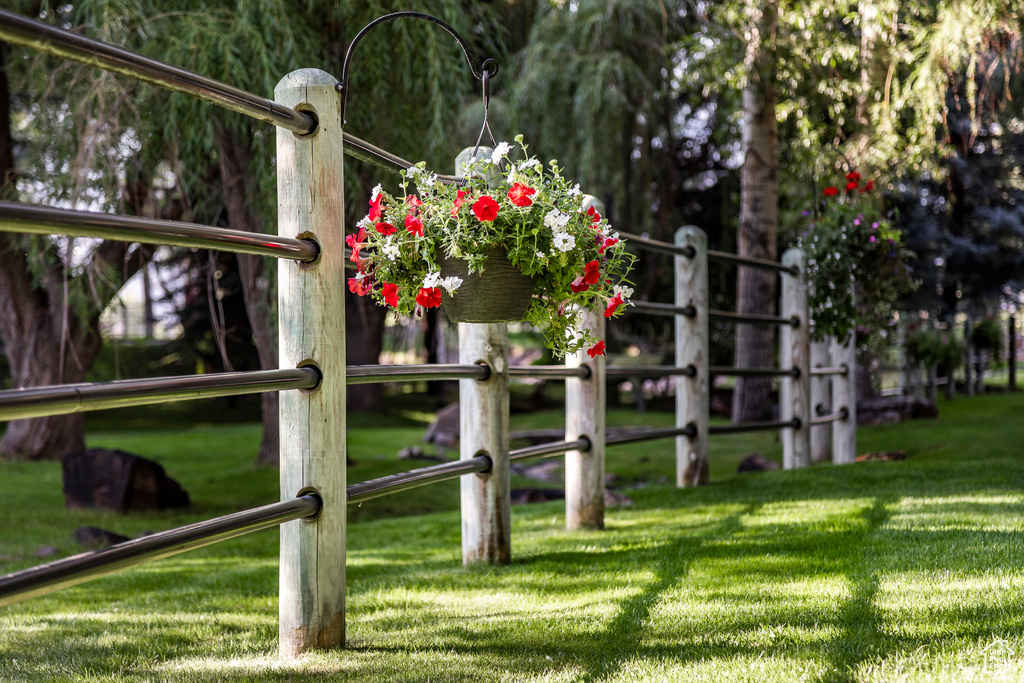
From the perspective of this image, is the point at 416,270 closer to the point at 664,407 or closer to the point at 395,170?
the point at 395,170

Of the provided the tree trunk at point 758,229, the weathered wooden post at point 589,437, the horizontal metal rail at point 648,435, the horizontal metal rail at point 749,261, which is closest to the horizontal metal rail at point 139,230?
the weathered wooden post at point 589,437

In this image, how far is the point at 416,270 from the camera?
2.10m

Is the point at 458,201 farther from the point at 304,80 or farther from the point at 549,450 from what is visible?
the point at 549,450

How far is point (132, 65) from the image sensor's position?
1.57 meters

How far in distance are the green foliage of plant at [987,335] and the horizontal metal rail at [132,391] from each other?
15.2 meters

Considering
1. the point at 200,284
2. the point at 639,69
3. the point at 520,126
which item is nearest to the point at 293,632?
the point at 520,126

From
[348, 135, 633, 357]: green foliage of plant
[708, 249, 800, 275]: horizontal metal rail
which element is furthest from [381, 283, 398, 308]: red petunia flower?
[708, 249, 800, 275]: horizontal metal rail

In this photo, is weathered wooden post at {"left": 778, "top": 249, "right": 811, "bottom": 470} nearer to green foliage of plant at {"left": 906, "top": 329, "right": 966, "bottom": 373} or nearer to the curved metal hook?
the curved metal hook

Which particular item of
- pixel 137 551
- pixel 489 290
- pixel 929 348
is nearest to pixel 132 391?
pixel 137 551

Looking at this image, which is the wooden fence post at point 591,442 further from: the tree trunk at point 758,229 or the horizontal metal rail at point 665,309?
the tree trunk at point 758,229

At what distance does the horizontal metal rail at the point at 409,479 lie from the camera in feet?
7.03

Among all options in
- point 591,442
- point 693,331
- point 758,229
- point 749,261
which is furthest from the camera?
point 758,229

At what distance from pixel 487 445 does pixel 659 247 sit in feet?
5.24

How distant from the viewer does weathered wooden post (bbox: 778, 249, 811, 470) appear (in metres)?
5.52
